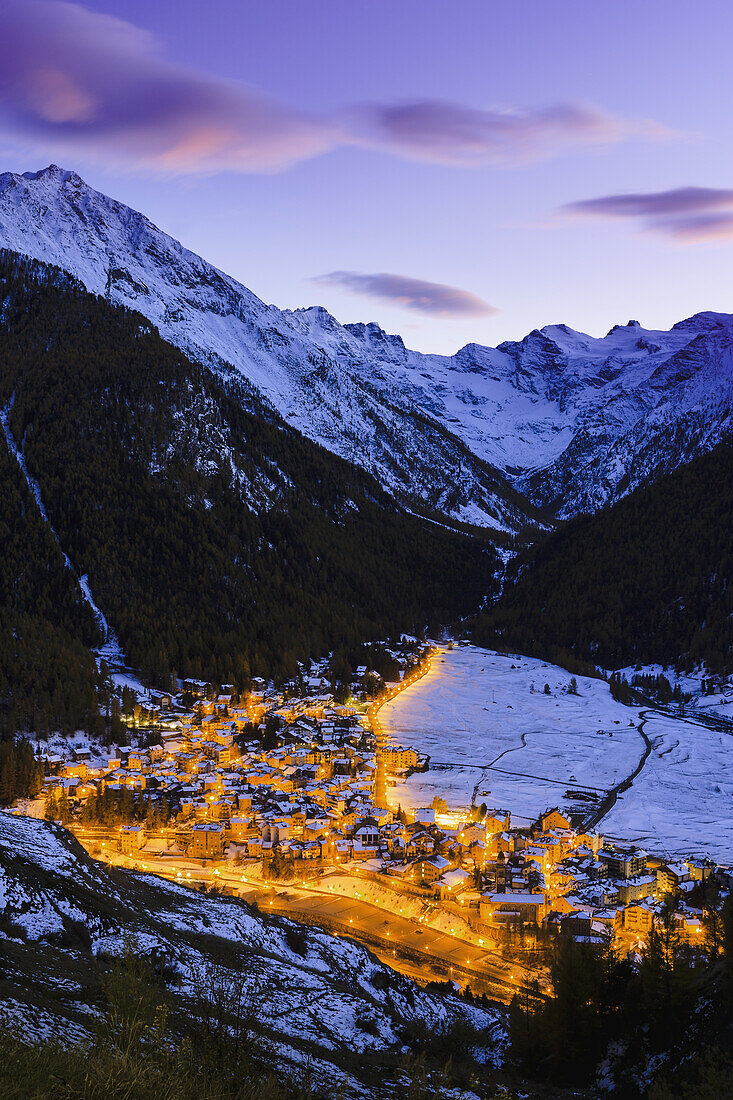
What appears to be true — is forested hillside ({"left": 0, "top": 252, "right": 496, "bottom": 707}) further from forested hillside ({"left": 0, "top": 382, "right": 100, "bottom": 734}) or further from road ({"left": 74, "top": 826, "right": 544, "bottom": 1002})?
road ({"left": 74, "top": 826, "right": 544, "bottom": 1002})

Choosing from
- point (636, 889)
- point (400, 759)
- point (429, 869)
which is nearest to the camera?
point (636, 889)

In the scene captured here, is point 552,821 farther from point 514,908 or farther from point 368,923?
point 368,923

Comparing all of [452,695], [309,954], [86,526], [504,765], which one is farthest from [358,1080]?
[86,526]

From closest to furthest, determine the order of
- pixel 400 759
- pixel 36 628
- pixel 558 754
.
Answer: pixel 400 759 < pixel 558 754 < pixel 36 628

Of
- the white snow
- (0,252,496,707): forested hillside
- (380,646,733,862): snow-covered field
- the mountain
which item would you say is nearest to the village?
the white snow

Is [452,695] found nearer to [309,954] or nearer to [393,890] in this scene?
[393,890]

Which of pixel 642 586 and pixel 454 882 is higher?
pixel 642 586

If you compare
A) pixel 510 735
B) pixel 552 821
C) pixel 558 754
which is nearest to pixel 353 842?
pixel 552 821
